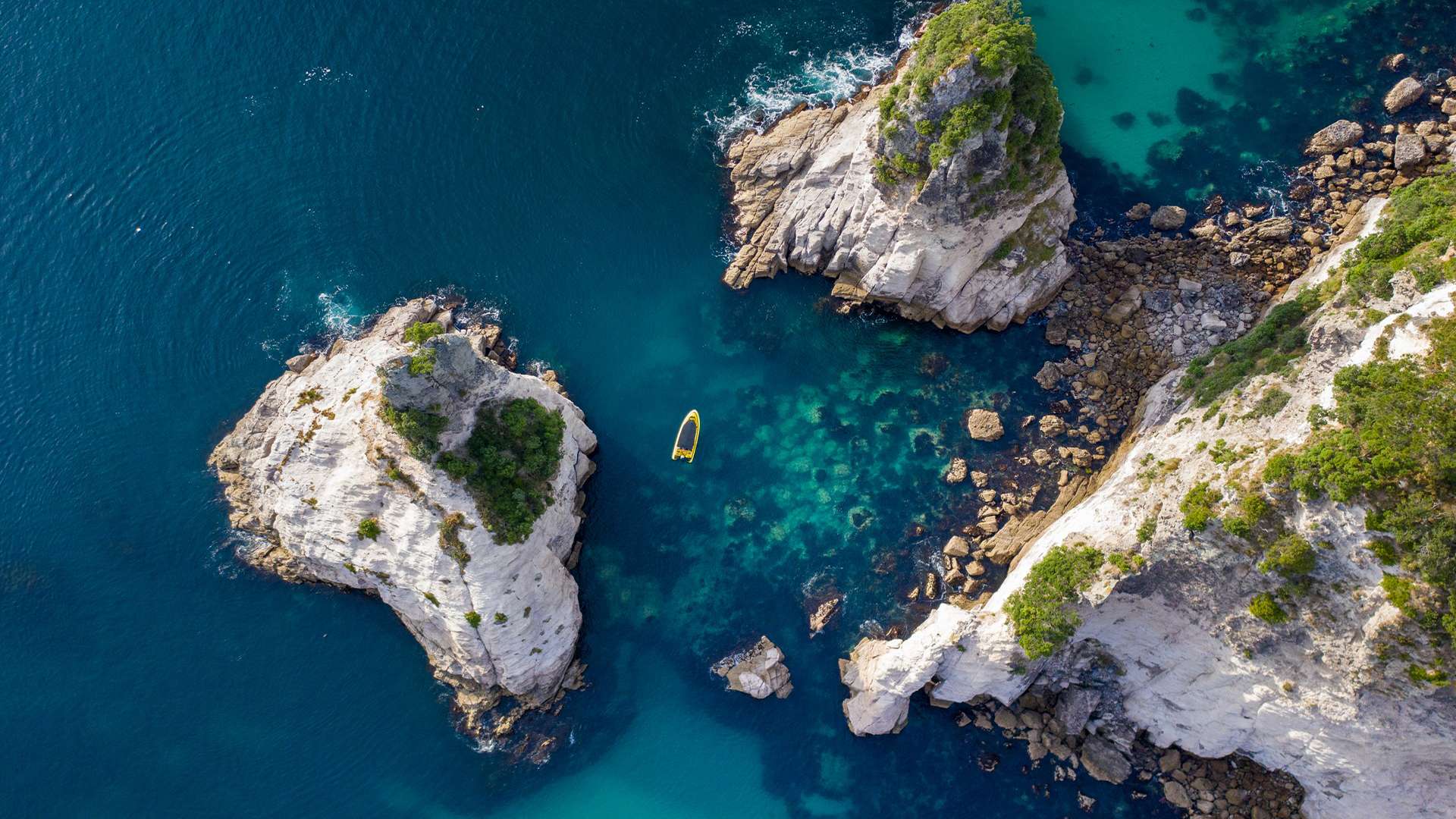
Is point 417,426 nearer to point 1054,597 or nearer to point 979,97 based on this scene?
point 1054,597

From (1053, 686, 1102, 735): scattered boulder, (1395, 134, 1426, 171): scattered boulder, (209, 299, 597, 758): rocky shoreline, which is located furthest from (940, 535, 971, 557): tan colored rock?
(1395, 134, 1426, 171): scattered boulder

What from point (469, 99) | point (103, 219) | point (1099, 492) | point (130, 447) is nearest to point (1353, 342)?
point (1099, 492)

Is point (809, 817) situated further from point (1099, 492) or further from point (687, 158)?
point (687, 158)

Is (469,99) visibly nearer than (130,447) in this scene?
No

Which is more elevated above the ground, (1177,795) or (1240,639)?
(1240,639)

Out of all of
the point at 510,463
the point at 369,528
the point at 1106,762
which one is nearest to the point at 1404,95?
the point at 1106,762

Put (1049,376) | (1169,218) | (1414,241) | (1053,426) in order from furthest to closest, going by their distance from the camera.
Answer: (1169,218)
(1049,376)
(1053,426)
(1414,241)
